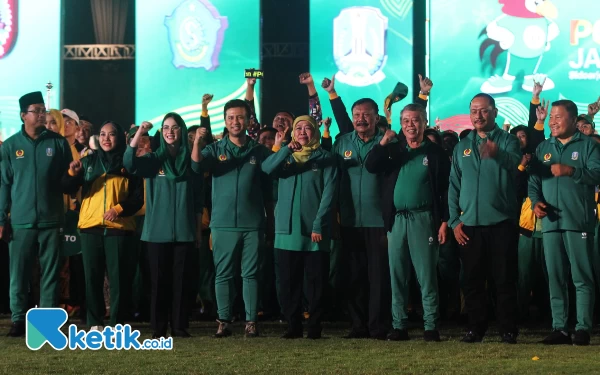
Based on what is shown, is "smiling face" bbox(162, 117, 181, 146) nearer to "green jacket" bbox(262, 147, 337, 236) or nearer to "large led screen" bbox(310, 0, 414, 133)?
"green jacket" bbox(262, 147, 337, 236)

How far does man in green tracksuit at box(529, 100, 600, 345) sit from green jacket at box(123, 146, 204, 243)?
274 centimetres

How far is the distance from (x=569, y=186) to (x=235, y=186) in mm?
2640

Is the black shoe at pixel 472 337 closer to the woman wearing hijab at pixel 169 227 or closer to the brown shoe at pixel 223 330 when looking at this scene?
the brown shoe at pixel 223 330

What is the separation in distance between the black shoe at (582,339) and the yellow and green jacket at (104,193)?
3.60 metres

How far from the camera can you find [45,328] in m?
8.06

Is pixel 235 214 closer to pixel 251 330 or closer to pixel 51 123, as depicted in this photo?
pixel 251 330

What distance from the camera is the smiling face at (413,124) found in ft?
27.8

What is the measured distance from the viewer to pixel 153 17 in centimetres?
1753

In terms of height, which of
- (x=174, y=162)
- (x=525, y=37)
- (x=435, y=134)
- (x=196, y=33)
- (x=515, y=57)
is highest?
(x=196, y=33)

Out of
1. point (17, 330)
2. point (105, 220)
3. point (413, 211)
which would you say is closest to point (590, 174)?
point (413, 211)

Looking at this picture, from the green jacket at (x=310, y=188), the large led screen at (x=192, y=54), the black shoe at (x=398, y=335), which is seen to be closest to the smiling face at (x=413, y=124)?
the green jacket at (x=310, y=188)

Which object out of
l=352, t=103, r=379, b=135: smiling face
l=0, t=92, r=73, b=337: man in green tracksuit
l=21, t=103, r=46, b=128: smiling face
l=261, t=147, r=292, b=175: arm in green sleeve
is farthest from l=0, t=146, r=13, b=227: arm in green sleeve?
l=352, t=103, r=379, b=135: smiling face

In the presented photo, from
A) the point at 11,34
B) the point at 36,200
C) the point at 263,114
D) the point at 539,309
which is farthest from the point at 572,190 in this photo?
the point at 11,34

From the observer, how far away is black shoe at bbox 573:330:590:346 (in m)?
8.20
